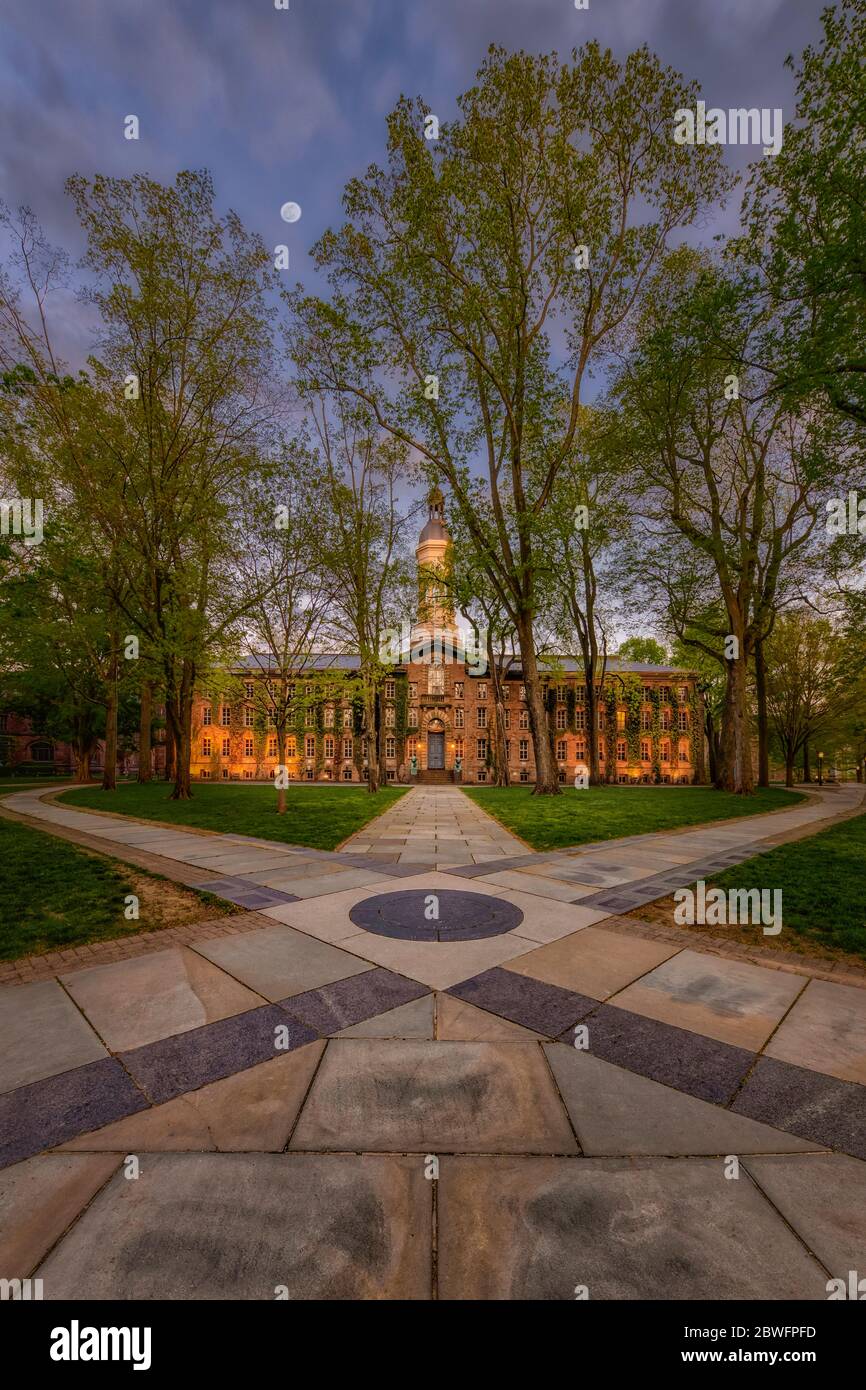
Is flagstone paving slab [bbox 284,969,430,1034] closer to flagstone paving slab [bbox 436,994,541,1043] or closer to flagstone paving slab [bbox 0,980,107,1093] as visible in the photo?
flagstone paving slab [bbox 436,994,541,1043]

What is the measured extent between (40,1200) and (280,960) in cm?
261

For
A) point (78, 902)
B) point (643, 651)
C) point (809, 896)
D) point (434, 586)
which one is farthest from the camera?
point (643, 651)

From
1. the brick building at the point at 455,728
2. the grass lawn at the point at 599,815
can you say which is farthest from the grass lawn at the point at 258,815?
the brick building at the point at 455,728

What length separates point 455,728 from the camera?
50.1m

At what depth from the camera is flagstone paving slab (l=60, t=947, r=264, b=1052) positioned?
12.0 ft

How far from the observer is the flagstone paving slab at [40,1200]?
1.98 m

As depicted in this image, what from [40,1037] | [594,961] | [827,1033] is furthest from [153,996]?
[827,1033]

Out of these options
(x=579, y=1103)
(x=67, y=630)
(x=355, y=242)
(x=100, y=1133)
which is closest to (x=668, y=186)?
(x=355, y=242)

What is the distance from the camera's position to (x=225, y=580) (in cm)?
1823

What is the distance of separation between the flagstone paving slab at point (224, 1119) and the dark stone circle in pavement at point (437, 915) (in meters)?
2.39

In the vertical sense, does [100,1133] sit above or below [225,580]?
below

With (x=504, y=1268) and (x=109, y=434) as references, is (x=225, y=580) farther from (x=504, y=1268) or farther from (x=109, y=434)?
(x=504, y=1268)

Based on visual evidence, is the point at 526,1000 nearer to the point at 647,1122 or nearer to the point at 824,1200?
the point at 647,1122
